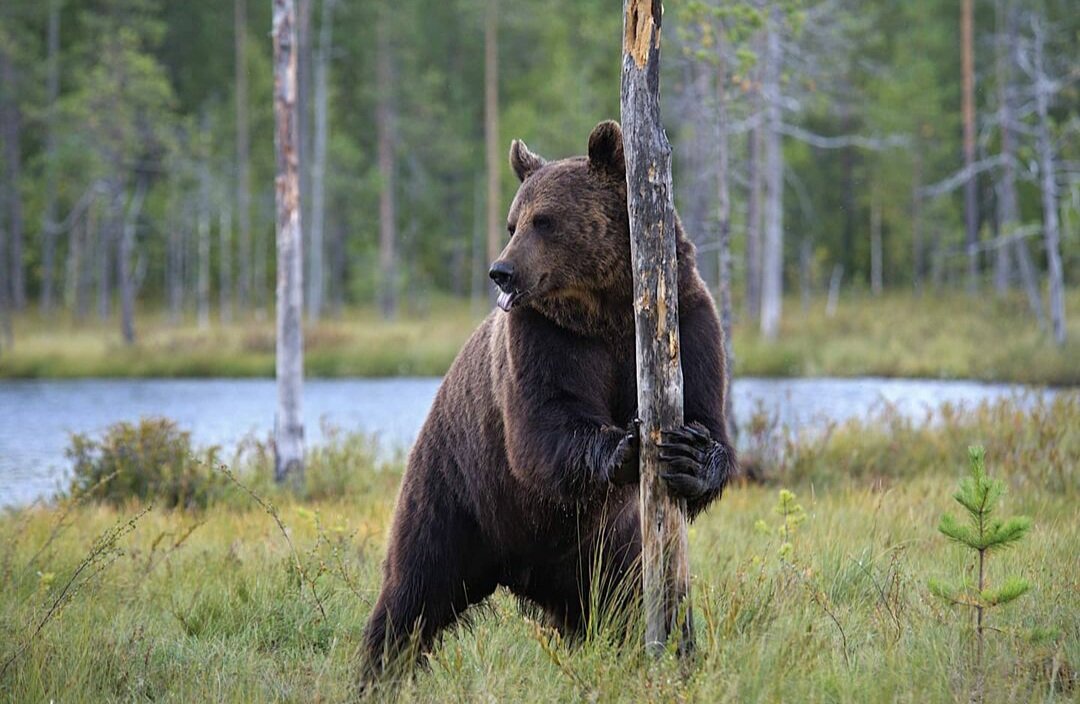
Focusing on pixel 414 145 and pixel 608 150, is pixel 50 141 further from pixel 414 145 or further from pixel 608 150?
pixel 608 150

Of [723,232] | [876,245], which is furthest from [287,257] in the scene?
[876,245]

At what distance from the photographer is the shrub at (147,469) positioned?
358 inches

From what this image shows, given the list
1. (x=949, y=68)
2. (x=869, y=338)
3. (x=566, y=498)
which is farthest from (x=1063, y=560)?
(x=949, y=68)

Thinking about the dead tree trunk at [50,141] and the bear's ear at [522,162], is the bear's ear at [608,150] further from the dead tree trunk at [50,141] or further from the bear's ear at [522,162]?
the dead tree trunk at [50,141]

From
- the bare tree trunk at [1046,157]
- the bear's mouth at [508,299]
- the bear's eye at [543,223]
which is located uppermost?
Answer: the bare tree trunk at [1046,157]

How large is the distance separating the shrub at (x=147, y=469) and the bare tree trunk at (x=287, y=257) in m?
0.68

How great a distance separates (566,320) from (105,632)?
8.58 feet

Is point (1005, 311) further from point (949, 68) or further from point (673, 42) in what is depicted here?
point (949, 68)

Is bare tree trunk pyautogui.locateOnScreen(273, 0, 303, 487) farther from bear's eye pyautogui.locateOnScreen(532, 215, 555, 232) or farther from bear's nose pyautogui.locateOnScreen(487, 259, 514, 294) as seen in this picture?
bear's nose pyautogui.locateOnScreen(487, 259, 514, 294)

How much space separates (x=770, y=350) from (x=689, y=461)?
67.4 feet

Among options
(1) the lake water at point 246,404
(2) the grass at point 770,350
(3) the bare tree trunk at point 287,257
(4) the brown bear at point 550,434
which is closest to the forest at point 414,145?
(2) the grass at point 770,350

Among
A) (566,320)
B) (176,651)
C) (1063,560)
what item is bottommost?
(176,651)

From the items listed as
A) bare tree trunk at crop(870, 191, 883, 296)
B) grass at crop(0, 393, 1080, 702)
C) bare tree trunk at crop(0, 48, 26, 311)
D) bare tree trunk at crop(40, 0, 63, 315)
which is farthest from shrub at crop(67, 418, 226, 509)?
bare tree trunk at crop(0, 48, 26, 311)

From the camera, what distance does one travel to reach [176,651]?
15.6 ft
